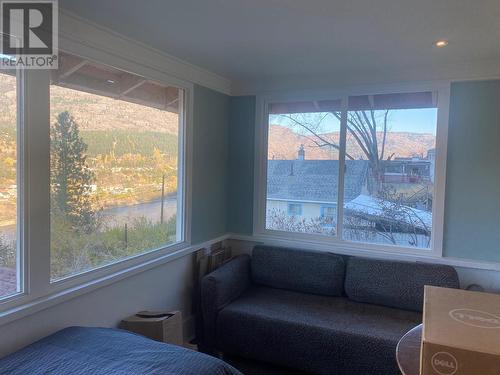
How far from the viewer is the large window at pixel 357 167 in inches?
120

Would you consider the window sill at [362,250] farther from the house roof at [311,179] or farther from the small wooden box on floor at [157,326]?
the small wooden box on floor at [157,326]

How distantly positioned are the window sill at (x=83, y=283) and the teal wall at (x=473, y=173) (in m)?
2.27

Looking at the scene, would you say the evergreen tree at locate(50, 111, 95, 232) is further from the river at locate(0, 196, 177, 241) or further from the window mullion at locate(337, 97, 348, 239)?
the window mullion at locate(337, 97, 348, 239)

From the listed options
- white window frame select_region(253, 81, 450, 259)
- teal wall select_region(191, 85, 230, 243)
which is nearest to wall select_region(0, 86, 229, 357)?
teal wall select_region(191, 85, 230, 243)

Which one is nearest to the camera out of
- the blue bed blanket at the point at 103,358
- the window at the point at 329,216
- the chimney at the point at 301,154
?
the blue bed blanket at the point at 103,358

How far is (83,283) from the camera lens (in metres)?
2.18

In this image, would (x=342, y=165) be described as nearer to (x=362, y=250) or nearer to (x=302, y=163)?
(x=302, y=163)

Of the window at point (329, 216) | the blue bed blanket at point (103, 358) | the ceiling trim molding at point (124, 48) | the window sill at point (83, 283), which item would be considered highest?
the ceiling trim molding at point (124, 48)

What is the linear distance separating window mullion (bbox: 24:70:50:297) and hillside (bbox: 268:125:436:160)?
7.04 feet

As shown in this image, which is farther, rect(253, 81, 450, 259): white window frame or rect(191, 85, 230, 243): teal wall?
rect(191, 85, 230, 243): teal wall

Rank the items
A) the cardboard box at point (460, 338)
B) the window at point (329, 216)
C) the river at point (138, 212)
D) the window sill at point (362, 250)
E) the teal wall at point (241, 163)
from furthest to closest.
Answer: the teal wall at point (241, 163) → the window at point (329, 216) → the window sill at point (362, 250) → the river at point (138, 212) → the cardboard box at point (460, 338)

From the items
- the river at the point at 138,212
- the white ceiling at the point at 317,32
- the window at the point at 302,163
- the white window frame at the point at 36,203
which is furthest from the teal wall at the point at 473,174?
the white window frame at the point at 36,203

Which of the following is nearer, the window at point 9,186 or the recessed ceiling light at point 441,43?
the window at point 9,186

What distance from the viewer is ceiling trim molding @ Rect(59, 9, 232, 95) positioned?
200cm
